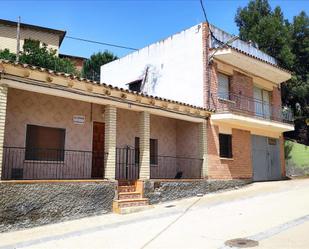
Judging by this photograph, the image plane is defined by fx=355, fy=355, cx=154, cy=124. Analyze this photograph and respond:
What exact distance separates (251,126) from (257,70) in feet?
9.90

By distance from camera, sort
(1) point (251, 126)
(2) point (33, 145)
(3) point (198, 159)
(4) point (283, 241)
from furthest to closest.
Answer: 1. (1) point (251, 126)
2. (3) point (198, 159)
3. (2) point (33, 145)
4. (4) point (283, 241)

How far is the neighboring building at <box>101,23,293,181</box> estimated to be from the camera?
640 inches

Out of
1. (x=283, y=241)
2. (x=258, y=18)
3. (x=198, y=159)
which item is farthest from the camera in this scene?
(x=258, y=18)

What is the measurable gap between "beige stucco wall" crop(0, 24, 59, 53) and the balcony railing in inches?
590

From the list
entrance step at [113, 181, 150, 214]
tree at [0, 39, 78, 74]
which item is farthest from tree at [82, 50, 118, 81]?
entrance step at [113, 181, 150, 214]

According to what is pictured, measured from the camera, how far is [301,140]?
1024 inches

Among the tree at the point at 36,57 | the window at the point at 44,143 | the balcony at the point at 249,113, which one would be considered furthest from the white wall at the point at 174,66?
the window at the point at 44,143

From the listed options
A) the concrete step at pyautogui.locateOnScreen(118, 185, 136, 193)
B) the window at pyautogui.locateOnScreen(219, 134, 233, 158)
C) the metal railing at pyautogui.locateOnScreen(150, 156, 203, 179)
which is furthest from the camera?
the window at pyautogui.locateOnScreen(219, 134, 233, 158)

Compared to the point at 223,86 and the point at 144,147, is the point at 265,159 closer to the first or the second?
the point at 223,86

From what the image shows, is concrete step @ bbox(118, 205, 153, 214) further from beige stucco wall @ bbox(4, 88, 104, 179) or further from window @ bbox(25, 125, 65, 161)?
window @ bbox(25, 125, 65, 161)

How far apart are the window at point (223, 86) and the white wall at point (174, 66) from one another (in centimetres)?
127

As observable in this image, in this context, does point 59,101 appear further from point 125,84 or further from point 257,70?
point 257,70

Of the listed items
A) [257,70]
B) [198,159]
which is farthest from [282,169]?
[198,159]

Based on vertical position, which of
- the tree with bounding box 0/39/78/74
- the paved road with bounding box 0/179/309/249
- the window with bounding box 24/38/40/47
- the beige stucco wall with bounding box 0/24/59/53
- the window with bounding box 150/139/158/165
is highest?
the beige stucco wall with bounding box 0/24/59/53
